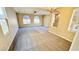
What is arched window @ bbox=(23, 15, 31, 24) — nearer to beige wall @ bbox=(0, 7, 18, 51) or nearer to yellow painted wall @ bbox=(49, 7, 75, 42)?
beige wall @ bbox=(0, 7, 18, 51)

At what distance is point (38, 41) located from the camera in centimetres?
99

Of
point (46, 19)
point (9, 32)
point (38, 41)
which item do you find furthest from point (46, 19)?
point (9, 32)

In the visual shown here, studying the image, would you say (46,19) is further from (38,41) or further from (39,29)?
(38,41)

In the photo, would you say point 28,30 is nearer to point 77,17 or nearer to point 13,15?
point 13,15

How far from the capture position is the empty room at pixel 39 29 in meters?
0.84

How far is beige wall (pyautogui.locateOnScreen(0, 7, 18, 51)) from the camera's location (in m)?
0.83

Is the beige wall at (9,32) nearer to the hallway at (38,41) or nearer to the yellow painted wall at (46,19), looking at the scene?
the hallway at (38,41)

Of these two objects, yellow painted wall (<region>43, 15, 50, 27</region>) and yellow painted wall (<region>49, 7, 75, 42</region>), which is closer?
yellow painted wall (<region>49, 7, 75, 42</region>)

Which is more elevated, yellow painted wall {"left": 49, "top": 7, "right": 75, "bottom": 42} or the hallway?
yellow painted wall {"left": 49, "top": 7, "right": 75, "bottom": 42}

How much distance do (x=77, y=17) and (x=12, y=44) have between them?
76 centimetres

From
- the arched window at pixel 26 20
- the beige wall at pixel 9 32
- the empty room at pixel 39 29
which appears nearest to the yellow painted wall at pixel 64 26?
the empty room at pixel 39 29

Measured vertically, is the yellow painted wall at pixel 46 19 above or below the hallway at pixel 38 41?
above

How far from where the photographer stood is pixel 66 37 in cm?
93

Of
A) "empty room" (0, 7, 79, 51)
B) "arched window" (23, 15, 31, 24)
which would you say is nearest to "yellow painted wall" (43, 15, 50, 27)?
"empty room" (0, 7, 79, 51)
